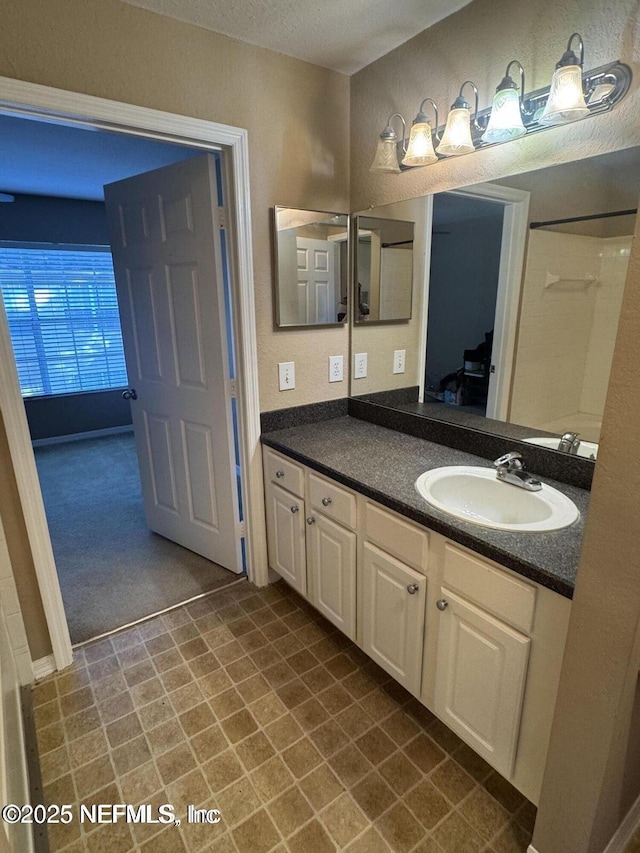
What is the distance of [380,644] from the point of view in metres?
1.63

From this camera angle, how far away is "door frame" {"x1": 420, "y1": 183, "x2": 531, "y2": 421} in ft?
5.06

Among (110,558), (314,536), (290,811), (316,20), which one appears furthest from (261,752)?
(316,20)

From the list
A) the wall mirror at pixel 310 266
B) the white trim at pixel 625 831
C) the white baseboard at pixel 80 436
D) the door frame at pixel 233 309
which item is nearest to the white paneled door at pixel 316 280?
the wall mirror at pixel 310 266

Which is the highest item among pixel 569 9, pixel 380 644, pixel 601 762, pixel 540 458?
pixel 569 9

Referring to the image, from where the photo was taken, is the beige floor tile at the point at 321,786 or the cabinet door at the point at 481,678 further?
the beige floor tile at the point at 321,786

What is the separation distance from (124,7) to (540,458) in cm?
208

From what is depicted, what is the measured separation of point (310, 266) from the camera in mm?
2104

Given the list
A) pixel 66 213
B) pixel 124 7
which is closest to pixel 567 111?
pixel 124 7

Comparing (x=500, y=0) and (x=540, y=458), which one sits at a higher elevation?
(x=500, y=0)

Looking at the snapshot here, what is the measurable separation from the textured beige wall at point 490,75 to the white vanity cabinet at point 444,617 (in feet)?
4.11

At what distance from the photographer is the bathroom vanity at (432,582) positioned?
3.66 feet

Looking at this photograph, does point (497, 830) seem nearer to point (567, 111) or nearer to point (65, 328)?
point (567, 111)

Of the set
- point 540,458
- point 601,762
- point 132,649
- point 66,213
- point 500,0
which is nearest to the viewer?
point 601,762

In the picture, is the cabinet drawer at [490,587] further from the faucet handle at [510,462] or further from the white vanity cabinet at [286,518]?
the white vanity cabinet at [286,518]
